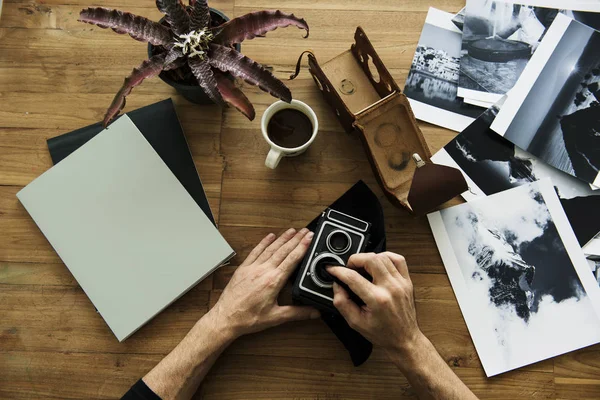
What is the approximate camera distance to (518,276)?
0.92 m

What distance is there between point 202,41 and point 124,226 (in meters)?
0.41

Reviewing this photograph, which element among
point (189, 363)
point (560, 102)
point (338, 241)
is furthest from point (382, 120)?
point (189, 363)

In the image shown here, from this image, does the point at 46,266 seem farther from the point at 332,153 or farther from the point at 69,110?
the point at 332,153

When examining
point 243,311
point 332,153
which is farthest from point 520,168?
point 243,311

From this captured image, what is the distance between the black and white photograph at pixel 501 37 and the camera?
97cm

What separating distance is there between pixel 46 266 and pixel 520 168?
3.33ft

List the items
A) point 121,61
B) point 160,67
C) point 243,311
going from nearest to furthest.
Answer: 1. point 160,67
2. point 243,311
3. point 121,61

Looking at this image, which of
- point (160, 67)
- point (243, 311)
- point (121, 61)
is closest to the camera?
point (160, 67)

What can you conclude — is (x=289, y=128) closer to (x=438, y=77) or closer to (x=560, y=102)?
(x=438, y=77)

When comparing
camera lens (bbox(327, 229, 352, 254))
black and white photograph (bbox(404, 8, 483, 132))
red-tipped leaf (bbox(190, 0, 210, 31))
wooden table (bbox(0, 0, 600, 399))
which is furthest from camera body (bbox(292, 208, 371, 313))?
red-tipped leaf (bbox(190, 0, 210, 31))

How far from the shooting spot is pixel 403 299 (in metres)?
0.80

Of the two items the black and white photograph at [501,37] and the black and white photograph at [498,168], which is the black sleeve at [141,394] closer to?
the black and white photograph at [498,168]

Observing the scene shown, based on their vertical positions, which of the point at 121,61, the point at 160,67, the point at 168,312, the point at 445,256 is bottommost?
the point at 168,312

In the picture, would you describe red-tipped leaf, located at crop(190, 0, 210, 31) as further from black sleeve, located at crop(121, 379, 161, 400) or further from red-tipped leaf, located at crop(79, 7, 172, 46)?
black sleeve, located at crop(121, 379, 161, 400)
